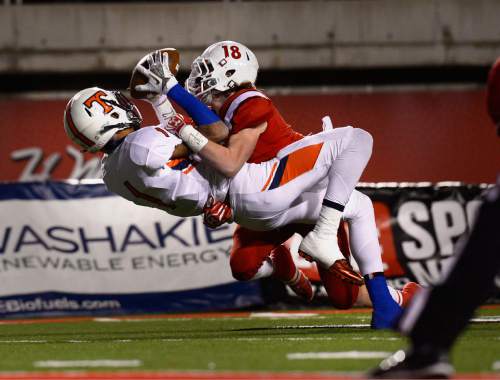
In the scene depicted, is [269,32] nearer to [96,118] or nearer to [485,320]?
[485,320]

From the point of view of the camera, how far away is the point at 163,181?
549cm

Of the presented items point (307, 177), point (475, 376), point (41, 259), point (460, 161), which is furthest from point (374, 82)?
point (475, 376)

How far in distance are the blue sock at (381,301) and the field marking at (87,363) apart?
153cm

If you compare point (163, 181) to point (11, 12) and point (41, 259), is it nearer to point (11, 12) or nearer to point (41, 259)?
point (41, 259)

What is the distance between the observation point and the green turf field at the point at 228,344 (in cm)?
443

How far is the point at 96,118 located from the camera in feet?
18.3

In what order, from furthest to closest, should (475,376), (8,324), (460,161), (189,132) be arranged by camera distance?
1. (460,161)
2. (8,324)
3. (189,132)
4. (475,376)

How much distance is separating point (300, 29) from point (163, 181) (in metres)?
7.92

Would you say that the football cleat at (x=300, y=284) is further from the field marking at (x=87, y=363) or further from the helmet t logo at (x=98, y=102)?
the field marking at (x=87, y=363)

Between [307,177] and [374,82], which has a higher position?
[307,177]

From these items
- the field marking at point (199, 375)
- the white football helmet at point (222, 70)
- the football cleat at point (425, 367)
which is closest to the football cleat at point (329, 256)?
the white football helmet at point (222, 70)

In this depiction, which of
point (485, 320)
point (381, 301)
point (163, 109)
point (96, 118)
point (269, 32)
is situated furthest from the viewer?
point (269, 32)

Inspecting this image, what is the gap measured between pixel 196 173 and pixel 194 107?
0.35 m

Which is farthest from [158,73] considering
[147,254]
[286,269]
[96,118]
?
[147,254]
